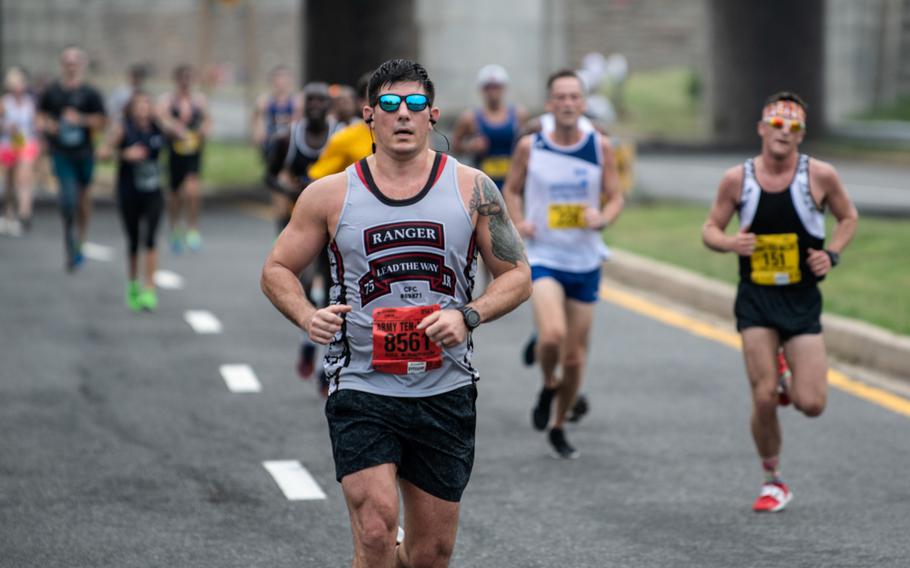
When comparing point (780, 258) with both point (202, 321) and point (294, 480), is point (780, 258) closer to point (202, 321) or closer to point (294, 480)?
point (294, 480)

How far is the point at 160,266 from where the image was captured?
698 inches

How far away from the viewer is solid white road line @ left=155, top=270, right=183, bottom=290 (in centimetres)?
1612

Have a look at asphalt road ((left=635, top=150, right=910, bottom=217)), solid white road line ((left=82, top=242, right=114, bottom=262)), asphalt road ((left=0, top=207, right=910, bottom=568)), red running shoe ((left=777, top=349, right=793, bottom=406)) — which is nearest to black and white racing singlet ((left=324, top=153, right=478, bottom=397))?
asphalt road ((left=0, top=207, right=910, bottom=568))

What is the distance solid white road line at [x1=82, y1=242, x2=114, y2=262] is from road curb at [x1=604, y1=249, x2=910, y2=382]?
227 inches

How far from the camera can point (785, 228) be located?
310 inches

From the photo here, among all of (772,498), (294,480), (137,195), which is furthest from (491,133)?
(772,498)

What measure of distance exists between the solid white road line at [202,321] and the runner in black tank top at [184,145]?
437 cm

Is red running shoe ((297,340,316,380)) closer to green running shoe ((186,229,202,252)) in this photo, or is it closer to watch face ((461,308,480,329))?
watch face ((461,308,480,329))

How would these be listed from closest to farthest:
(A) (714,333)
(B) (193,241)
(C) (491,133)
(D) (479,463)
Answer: (D) (479,463), (A) (714,333), (C) (491,133), (B) (193,241)

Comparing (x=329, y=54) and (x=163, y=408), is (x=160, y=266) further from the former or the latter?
(x=329, y=54)

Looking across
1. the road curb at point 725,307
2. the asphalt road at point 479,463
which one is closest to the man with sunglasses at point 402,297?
the asphalt road at point 479,463

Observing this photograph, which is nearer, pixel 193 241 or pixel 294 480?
pixel 294 480

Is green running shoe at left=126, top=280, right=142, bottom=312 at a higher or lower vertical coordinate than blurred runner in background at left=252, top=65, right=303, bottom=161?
lower

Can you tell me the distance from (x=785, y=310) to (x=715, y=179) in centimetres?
2113
